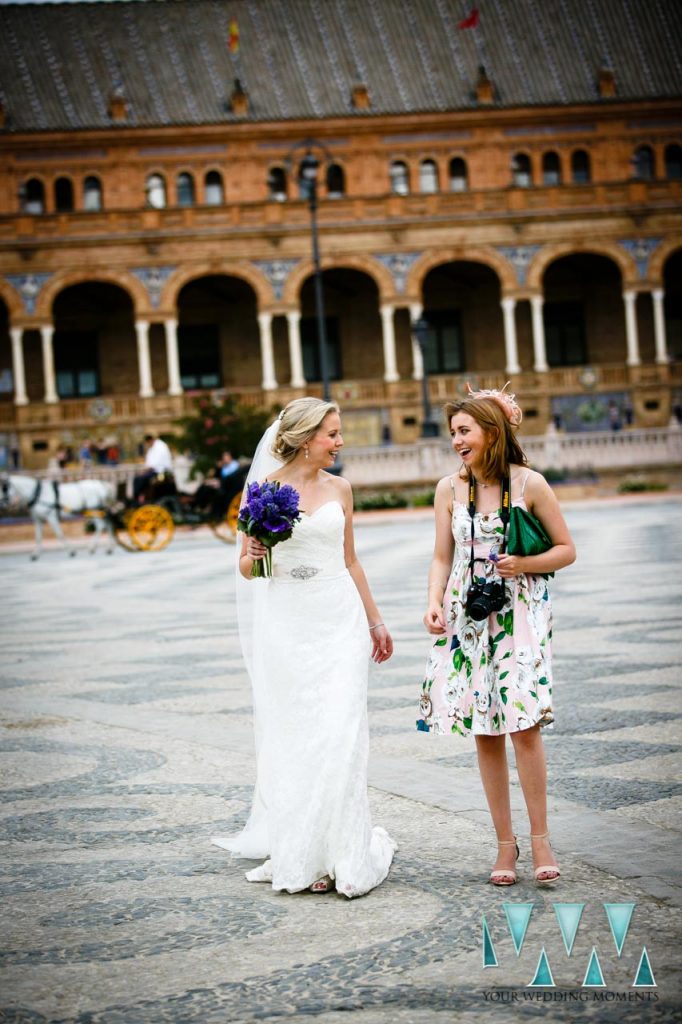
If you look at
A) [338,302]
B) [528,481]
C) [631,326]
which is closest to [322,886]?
[528,481]

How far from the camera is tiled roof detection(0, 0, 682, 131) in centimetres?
5038

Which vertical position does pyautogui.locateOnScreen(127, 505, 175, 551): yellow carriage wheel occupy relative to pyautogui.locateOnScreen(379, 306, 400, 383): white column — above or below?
below

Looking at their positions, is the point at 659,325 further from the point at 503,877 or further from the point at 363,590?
the point at 503,877

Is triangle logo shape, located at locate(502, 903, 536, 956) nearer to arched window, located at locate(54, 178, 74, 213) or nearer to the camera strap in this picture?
the camera strap

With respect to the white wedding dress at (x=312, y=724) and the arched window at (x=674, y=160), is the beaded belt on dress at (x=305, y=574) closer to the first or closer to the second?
the white wedding dress at (x=312, y=724)

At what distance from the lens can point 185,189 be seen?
2003 inches

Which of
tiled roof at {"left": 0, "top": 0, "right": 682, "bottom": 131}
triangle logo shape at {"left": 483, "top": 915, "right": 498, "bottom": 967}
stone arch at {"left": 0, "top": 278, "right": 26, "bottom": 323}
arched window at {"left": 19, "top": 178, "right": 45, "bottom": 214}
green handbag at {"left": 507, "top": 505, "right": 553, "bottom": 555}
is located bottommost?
triangle logo shape at {"left": 483, "top": 915, "right": 498, "bottom": 967}

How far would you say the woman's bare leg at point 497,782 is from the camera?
4.54m

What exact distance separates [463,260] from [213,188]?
30.3ft

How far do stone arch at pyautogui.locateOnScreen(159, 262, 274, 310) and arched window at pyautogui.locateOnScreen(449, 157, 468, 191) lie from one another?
26.7 feet

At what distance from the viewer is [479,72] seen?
51.3 m

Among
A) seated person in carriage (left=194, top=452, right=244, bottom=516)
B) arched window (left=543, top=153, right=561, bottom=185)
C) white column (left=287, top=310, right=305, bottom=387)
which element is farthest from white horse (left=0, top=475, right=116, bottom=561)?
arched window (left=543, top=153, right=561, bottom=185)

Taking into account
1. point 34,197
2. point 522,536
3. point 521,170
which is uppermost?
point 521,170

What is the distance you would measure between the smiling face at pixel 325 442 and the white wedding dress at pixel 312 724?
0.58 ft
